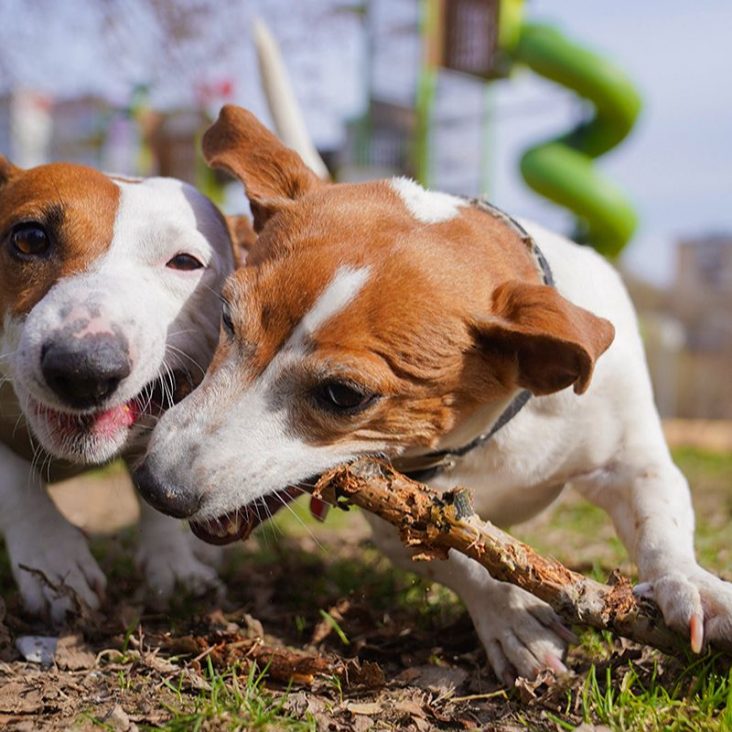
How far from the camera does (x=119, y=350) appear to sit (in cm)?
276

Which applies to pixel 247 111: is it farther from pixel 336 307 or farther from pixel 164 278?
pixel 336 307

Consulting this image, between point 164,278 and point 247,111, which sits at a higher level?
point 247,111

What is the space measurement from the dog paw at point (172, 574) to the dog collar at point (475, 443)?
0.93m

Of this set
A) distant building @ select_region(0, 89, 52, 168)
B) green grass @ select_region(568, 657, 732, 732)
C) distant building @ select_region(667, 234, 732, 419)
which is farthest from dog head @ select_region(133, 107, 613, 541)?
distant building @ select_region(667, 234, 732, 419)

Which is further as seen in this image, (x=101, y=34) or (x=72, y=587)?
(x=101, y=34)

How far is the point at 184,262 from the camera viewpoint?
3359 millimetres

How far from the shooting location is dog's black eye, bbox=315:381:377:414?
2568 mm

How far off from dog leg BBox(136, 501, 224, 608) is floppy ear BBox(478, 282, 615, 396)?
143 centimetres

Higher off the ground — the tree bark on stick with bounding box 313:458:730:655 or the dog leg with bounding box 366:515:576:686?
the tree bark on stick with bounding box 313:458:730:655

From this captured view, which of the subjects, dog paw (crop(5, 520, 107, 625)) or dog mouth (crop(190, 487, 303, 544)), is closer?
dog mouth (crop(190, 487, 303, 544))

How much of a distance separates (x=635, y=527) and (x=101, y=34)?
25.8 ft

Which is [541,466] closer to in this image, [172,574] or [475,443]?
[475,443]

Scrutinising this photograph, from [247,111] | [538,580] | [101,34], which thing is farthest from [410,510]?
[101,34]

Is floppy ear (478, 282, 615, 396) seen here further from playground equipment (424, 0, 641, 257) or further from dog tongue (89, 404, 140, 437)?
playground equipment (424, 0, 641, 257)
